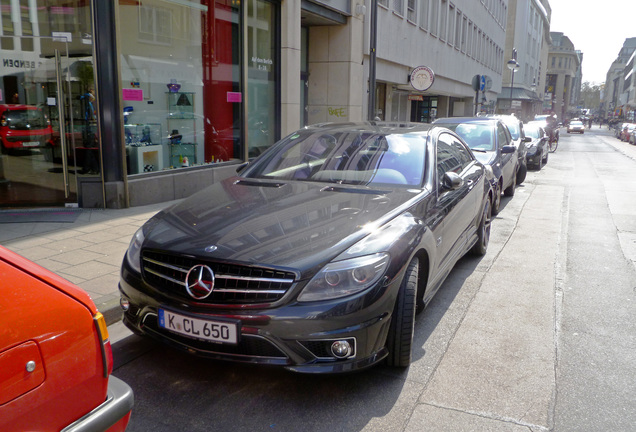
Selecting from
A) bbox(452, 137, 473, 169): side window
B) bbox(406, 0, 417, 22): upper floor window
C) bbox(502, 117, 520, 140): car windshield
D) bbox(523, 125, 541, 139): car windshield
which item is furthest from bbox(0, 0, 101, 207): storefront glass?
bbox(406, 0, 417, 22): upper floor window

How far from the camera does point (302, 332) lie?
2910 mm

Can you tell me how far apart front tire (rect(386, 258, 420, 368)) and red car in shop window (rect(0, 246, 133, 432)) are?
179 centimetres

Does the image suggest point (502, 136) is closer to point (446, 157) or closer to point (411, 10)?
point (446, 157)

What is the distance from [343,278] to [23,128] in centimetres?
688

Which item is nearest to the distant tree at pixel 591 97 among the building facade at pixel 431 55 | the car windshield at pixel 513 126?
the building facade at pixel 431 55

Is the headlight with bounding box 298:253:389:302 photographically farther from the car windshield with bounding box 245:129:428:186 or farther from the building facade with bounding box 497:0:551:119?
the building facade with bounding box 497:0:551:119

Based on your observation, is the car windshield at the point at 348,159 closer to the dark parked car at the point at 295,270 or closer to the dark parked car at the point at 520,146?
the dark parked car at the point at 295,270

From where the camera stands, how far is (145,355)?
12.4ft

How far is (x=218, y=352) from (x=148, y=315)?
531 mm

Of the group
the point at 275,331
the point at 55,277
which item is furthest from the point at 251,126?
the point at 55,277

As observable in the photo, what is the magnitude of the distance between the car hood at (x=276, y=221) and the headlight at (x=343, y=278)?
0.08 metres

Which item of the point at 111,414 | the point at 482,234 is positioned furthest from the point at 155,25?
the point at 111,414

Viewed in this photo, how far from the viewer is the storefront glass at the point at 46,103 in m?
7.77

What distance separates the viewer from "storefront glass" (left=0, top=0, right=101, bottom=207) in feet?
25.5
